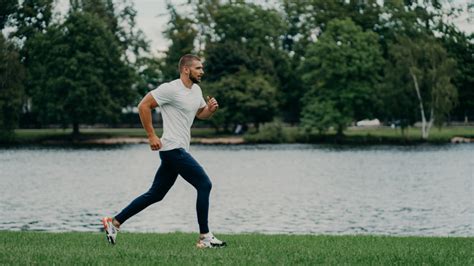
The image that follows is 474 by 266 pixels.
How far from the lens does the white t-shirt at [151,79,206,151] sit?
10.2m

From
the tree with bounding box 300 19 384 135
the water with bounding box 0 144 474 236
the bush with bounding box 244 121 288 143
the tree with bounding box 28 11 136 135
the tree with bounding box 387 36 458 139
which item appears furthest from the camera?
the tree with bounding box 300 19 384 135

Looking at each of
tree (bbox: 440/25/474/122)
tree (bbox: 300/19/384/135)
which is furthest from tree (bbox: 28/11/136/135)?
tree (bbox: 440/25/474/122)

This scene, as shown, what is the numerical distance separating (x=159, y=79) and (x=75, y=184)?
195 feet

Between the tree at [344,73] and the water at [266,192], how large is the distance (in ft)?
63.2

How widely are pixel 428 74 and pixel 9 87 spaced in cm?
3955

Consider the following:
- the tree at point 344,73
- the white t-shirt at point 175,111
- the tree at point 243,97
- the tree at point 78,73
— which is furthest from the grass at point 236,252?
the tree at point 243,97

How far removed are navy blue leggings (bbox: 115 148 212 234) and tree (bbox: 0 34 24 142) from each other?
6628cm

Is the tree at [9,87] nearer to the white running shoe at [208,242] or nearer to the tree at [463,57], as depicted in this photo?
the tree at [463,57]

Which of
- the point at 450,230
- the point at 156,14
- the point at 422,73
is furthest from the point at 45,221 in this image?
the point at 156,14

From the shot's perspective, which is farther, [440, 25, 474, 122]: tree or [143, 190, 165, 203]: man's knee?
[440, 25, 474, 122]: tree

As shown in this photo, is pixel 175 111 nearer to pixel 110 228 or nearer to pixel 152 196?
pixel 152 196

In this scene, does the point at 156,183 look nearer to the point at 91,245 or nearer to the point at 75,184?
the point at 91,245

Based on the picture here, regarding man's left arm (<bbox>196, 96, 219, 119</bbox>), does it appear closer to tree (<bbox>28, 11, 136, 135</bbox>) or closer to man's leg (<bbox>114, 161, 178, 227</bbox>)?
man's leg (<bbox>114, 161, 178, 227</bbox>)

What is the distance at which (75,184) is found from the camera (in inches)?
1550
